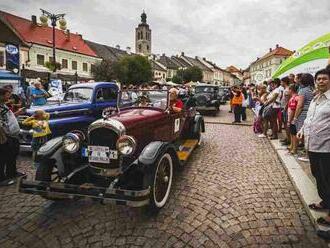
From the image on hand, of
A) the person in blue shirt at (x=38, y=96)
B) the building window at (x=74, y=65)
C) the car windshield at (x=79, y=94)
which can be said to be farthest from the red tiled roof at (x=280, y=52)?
the person in blue shirt at (x=38, y=96)

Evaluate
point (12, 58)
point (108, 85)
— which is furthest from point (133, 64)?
point (108, 85)

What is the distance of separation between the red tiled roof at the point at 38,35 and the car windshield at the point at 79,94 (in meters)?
30.2

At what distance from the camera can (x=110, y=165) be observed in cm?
402

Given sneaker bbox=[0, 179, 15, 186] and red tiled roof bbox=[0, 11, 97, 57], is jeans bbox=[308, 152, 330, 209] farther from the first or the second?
red tiled roof bbox=[0, 11, 97, 57]

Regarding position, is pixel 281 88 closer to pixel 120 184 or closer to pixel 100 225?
pixel 120 184

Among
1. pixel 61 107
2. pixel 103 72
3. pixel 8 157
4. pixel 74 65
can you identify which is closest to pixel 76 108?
pixel 61 107

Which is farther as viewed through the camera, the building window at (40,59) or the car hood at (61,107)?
the building window at (40,59)

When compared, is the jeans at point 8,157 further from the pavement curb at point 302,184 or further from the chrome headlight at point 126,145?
the pavement curb at point 302,184

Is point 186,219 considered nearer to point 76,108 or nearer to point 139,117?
point 139,117

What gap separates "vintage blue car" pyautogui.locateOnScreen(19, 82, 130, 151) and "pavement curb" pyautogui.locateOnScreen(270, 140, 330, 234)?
4.91 meters

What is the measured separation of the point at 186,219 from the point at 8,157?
11.7 ft

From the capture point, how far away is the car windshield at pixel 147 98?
18.7 feet

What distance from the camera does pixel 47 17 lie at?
16.3m

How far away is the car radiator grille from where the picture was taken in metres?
4.00
